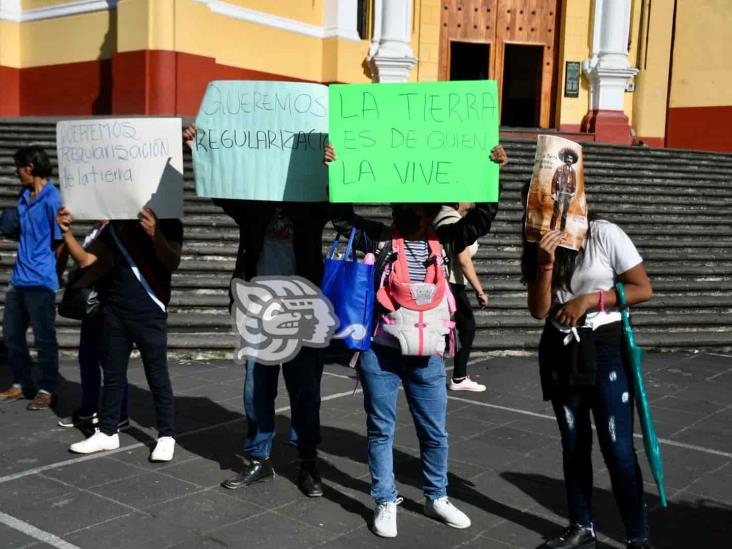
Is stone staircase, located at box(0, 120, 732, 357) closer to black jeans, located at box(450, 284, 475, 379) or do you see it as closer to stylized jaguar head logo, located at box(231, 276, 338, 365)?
black jeans, located at box(450, 284, 475, 379)

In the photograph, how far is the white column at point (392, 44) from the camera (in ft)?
53.1

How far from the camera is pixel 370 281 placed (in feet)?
13.6

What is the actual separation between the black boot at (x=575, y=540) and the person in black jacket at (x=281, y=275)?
1.24 m

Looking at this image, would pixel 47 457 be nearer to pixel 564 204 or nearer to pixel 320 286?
pixel 320 286

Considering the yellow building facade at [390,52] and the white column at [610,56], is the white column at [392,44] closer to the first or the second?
the yellow building facade at [390,52]

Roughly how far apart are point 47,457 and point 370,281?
7.68 feet

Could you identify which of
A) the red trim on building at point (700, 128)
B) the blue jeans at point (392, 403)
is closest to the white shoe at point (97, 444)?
the blue jeans at point (392, 403)

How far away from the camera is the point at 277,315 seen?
4574 mm

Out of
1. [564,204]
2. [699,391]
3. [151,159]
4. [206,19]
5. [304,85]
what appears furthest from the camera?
[206,19]

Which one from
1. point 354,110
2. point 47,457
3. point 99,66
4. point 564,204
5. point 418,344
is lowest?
point 47,457

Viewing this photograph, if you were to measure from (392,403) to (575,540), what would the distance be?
3.27 feet

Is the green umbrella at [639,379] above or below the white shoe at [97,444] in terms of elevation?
above

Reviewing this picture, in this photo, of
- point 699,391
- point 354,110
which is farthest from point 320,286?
point 699,391

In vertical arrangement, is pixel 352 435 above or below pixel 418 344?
below
